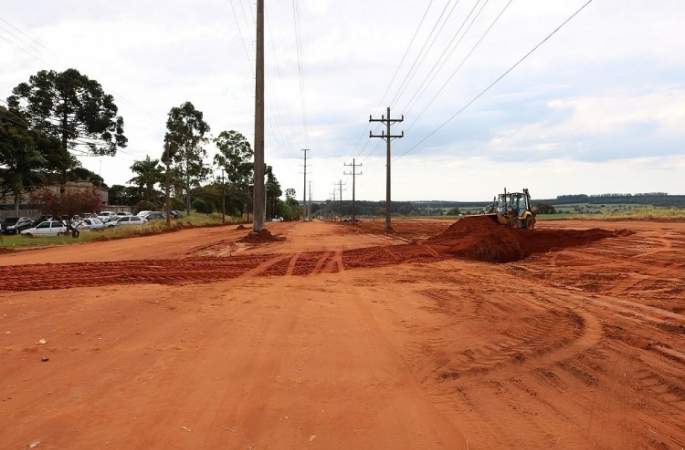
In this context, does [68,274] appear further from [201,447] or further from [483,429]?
[483,429]

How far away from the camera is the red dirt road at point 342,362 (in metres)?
3.92

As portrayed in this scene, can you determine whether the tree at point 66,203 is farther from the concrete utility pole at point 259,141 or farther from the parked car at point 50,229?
the concrete utility pole at point 259,141

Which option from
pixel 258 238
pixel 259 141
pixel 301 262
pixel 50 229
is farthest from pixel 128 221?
pixel 301 262

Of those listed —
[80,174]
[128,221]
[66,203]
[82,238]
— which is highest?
[80,174]

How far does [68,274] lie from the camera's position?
12305 millimetres

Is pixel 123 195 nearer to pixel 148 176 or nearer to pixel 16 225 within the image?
pixel 148 176

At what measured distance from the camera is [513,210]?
78.3ft

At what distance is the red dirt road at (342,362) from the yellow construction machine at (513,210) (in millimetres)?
11192

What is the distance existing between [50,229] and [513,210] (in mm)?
29731

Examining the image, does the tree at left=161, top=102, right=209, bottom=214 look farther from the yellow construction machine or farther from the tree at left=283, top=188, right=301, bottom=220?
the tree at left=283, top=188, right=301, bottom=220

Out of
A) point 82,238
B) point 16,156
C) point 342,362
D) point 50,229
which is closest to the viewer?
point 342,362

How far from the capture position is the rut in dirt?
11516 millimetres

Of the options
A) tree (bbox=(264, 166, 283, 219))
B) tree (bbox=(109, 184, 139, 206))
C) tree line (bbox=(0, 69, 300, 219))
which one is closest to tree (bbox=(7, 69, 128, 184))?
tree line (bbox=(0, 69, 300, 219))

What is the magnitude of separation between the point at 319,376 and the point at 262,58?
74.0 feet
